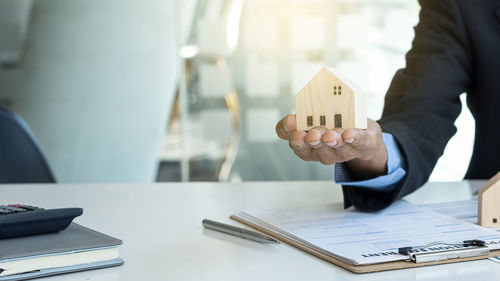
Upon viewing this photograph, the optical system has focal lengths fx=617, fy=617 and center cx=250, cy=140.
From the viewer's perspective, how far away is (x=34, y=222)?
25.7 inches

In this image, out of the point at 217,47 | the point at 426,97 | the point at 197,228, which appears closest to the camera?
the point at 197,228

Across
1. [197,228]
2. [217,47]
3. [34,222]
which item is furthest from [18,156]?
[217,47]

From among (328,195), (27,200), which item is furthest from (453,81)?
(27,200)

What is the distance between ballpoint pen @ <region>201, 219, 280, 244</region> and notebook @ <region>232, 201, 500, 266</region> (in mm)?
29

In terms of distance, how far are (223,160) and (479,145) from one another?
2.63m

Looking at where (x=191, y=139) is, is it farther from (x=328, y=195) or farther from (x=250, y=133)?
(x=328, y=195)

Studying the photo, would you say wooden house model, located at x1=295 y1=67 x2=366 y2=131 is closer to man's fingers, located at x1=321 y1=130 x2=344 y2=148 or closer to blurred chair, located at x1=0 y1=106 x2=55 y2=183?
man's fingers, located at x1=321 y1=130 x2=344 y2=148

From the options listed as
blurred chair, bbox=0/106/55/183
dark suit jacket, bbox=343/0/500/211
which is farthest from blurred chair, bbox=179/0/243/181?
dark suit jacket, bbox=343/0/500/211

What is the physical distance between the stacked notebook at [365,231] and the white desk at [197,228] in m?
0.02

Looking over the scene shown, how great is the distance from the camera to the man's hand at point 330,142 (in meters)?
0.70

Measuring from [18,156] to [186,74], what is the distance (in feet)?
7.33

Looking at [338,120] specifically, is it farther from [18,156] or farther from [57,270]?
[18,156]

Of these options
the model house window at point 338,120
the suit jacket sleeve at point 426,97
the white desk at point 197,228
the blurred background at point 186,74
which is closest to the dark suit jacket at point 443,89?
the suit jacket sleeve at point 426,97

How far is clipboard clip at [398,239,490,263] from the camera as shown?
65cm
